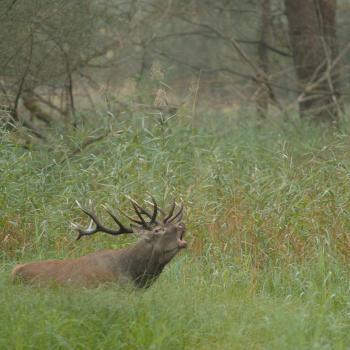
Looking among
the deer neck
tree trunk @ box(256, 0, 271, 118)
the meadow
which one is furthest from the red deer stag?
tree trunk @ box(256, 0, 271, 118)

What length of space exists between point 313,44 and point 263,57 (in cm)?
245

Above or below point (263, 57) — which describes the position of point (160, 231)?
above

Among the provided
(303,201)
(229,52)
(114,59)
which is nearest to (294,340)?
(303,201)

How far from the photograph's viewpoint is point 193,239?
923 centimetres

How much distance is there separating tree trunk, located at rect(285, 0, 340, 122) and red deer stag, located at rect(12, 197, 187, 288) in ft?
28.2

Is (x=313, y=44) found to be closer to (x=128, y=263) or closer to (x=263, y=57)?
(x=263, y=57)

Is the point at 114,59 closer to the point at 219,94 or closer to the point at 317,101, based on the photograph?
the point at 317,101

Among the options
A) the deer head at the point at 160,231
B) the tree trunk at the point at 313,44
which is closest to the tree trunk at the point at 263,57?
the tree trunk at the point at 313,44

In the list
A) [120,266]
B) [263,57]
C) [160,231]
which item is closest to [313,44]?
[263,57]

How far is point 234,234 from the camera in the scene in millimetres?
9195

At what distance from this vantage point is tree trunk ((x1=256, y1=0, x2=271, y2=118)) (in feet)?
52.6

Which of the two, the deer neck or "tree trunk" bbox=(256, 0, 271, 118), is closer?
the deer neck

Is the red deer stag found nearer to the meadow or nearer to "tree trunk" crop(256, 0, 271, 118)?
the meadow

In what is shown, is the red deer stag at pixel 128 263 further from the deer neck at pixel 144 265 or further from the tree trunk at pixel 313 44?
the tree trunk at pixel 313 44
